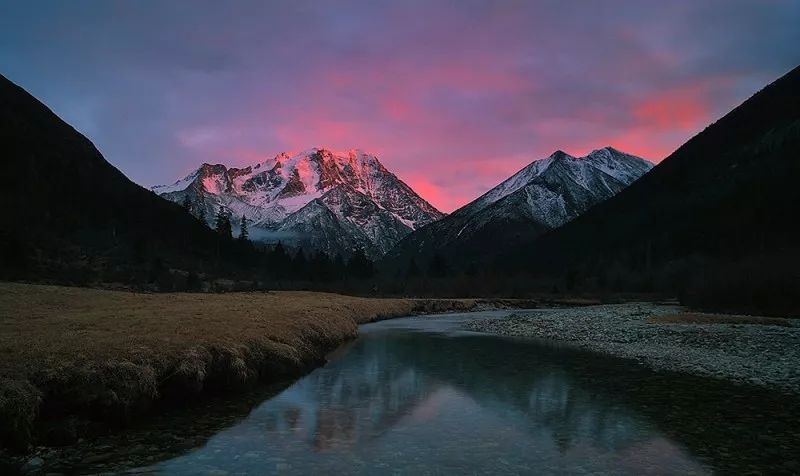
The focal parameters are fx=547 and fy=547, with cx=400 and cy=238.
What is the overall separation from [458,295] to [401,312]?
66.0 m

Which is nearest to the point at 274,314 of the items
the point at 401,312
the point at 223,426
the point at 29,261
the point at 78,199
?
the point at 223,426

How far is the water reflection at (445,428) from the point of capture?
540 inches

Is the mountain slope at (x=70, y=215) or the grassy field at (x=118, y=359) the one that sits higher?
the mountain slope at (x=70, y=215)

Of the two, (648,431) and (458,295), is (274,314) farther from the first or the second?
(458,295)

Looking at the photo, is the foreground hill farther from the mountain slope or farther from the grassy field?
the mountain slope

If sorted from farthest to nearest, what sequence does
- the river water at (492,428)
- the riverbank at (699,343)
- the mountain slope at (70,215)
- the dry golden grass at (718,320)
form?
the mountain slope at (70,215) < the dry golden grass at (718,320) < the riverbank at (699,343) < the river water at (492,428)

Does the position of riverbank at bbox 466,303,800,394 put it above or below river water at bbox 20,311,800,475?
above

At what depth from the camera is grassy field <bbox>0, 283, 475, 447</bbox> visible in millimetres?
14367

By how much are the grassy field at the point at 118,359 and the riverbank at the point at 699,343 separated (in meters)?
20.9

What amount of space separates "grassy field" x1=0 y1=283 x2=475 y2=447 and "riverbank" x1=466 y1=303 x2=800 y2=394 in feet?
68.4

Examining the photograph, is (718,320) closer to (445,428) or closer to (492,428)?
(492,428)

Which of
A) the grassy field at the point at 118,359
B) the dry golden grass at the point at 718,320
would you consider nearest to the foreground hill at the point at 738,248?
the dry golden grass at the point at 718,320

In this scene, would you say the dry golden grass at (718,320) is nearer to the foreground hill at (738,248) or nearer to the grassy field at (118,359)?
the foreground hill at (738,248)

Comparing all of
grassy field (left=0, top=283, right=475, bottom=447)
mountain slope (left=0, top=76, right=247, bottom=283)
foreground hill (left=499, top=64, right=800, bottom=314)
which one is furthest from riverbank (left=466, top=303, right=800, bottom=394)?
mountain slope (left=0, top=76, right=247, bottom=283)
